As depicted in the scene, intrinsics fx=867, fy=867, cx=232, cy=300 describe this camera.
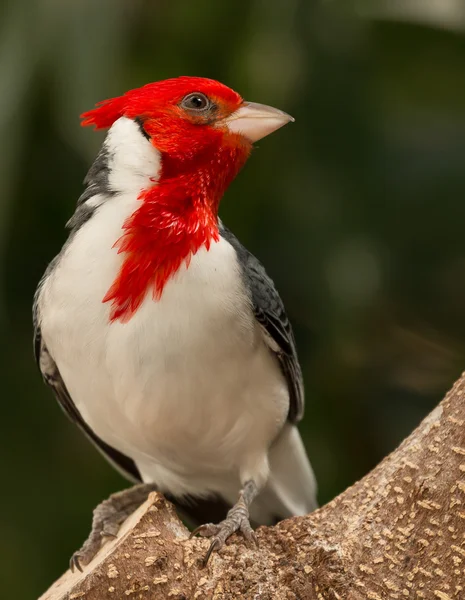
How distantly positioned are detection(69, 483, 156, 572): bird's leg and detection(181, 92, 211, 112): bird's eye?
959 mm

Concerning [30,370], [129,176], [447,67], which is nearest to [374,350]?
[447,67]

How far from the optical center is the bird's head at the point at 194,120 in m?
1.87

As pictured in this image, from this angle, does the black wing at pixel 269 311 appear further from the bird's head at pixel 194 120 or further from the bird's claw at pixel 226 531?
the bird's claw at pixel 226 531

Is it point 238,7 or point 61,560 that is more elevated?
point 238,7

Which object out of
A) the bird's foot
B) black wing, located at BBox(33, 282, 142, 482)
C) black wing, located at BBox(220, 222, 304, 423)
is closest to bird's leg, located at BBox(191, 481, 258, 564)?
the bird's foot

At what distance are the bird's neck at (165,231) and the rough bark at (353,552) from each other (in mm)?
450

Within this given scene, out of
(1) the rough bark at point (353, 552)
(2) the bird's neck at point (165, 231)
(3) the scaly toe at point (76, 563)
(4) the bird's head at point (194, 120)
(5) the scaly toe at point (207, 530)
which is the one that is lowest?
(3) the scaly toe at point (76, 563)

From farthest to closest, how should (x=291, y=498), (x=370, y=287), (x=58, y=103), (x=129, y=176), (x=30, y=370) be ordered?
(x=30, y=370) < (x=370, y=287) < (x=58, y=103) < (x=291, y=498) < (x=129, y=176)

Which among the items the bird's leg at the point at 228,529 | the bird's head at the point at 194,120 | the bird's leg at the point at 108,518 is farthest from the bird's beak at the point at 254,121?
the bird's leg at the point at 108,518

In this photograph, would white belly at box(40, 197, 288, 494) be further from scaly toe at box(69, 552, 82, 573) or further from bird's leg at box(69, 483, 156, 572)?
scaly toe at box(69, 552, 82, 573)

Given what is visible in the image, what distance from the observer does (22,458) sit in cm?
296

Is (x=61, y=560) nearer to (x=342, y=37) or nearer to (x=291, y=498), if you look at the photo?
(x=291, y=498)

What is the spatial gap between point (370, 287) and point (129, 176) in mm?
1147

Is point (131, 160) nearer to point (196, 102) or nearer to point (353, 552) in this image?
point (196, 102)
